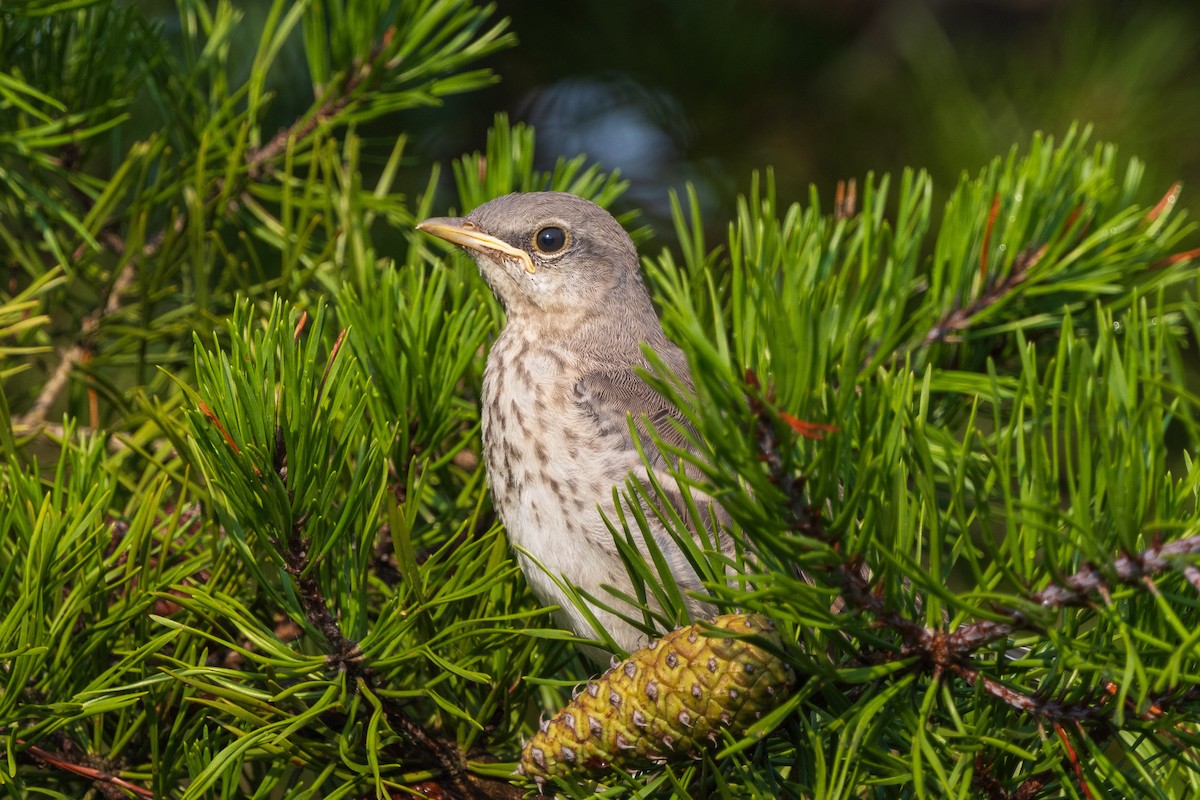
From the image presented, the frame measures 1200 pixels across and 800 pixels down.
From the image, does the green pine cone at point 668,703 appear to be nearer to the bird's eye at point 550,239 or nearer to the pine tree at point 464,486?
the pine tree at point 464,486

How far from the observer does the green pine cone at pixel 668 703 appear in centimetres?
163

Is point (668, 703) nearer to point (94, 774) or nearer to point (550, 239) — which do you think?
point (94, 774)

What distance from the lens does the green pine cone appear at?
1629mm

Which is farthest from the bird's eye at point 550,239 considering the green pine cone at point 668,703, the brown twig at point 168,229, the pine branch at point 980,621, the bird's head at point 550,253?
the pine branch at point 980,621

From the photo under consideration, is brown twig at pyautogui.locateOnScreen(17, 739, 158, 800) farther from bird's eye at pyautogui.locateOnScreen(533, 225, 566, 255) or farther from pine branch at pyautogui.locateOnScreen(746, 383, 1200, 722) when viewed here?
bird's eye at pyautogui.locateOnScreen(533, 225, 566, 255)

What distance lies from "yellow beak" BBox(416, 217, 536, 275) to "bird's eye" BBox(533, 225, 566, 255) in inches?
1.9

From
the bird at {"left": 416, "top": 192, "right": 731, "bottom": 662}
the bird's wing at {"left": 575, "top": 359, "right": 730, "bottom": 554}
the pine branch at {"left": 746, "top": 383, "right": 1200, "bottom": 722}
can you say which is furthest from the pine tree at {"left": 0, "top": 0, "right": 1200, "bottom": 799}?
the bird's wing at {"left": 575, "top": 359, "right": 730, "bottom": 554}

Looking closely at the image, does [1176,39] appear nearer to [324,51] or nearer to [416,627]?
[324,51]

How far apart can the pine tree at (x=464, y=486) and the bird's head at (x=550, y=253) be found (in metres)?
0.12

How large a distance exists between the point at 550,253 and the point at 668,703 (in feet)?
6.37

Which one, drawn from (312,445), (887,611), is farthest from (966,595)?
(312,445)

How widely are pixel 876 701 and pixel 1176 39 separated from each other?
14.0 feet

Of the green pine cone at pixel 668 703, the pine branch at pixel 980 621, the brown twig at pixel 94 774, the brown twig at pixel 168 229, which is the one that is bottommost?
the brown twig at pixel 94 774

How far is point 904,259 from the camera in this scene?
2.75 metres
